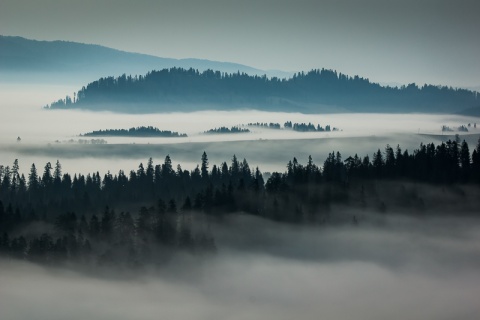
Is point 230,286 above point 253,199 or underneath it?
underneath

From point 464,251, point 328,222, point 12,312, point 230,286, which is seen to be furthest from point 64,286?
point 464,251

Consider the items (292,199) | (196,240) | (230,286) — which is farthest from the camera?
(230,286)

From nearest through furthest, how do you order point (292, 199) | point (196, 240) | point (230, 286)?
point (196, 240) < point (292, 199) < point (230, 286)

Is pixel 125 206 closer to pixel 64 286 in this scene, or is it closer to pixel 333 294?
pixel 64 286

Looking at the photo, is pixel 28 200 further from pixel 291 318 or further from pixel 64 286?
pixel 291 318

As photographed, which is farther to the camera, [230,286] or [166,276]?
[230,286]

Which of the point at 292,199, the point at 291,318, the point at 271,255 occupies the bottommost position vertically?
the point at 291,318
